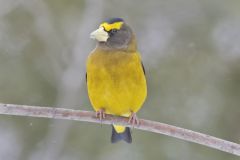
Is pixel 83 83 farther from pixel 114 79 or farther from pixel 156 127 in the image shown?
pixel 156 127

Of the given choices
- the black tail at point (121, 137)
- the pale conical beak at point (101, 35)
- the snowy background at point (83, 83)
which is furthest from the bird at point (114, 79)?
the snowy background at point (83, 83)

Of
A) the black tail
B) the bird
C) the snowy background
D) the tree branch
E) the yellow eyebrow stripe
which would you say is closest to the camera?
the tree branch

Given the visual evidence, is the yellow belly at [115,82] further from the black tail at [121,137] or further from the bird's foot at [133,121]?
the black tail at [121,137]

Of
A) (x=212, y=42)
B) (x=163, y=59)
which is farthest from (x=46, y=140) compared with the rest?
(x=212, y=42)

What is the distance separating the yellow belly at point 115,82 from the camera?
4.61 metres

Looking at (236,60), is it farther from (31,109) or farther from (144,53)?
(31,109)

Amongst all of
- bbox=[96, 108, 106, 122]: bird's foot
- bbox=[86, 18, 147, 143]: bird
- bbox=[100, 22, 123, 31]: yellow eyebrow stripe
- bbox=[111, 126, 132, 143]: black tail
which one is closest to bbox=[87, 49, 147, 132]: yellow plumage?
bbox=[86, 18, 147, 143]: bird

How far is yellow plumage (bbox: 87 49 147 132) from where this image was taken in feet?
15.1

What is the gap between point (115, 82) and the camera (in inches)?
181

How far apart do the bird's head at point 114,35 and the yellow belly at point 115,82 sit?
163 millimetres

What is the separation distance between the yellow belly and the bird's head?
0.16m

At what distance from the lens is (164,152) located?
641cm

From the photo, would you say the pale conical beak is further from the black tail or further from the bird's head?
the black tail

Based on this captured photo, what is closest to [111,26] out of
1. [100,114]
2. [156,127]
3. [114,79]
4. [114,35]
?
[114,35]
